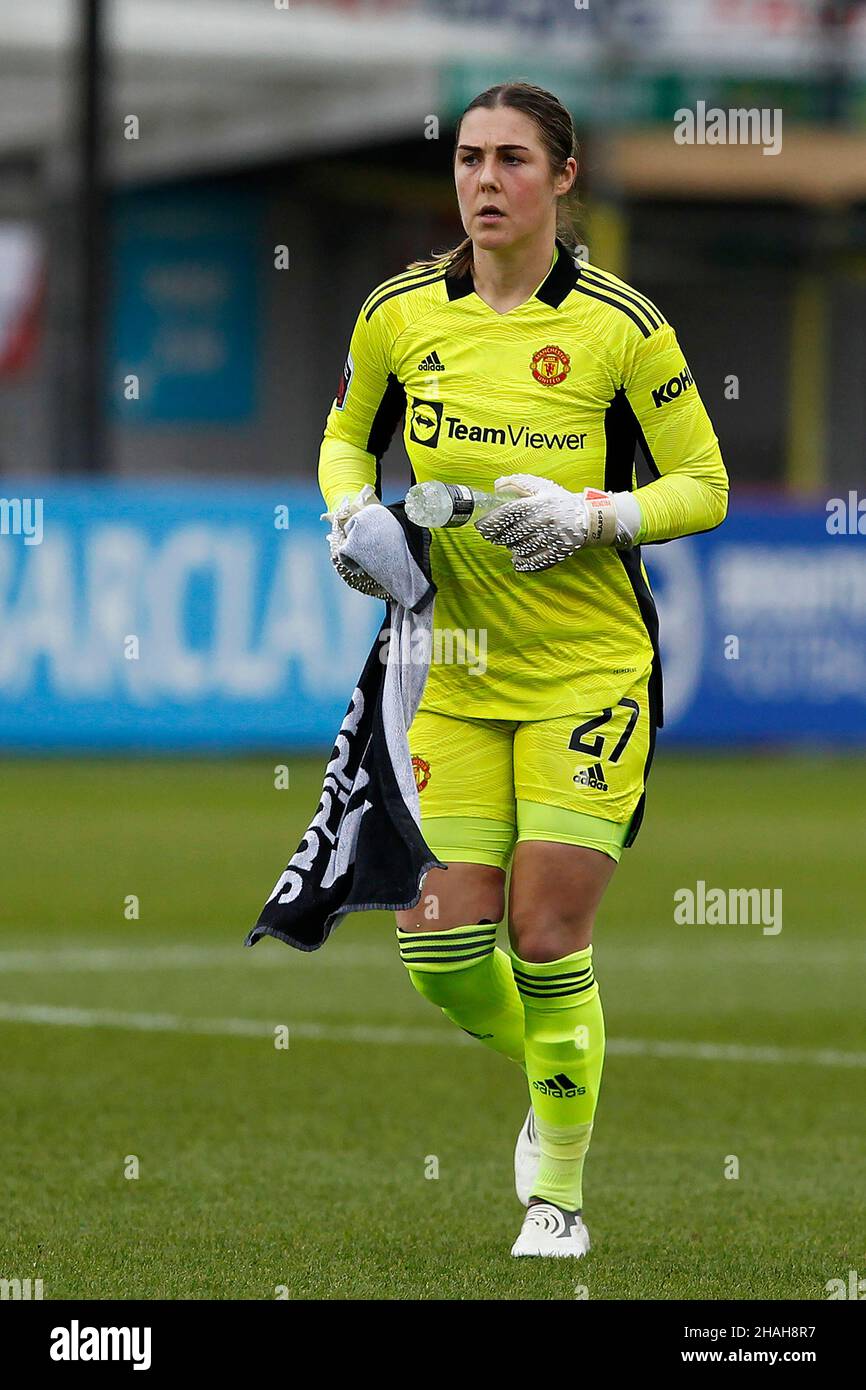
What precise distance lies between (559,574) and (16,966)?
500 centimetres

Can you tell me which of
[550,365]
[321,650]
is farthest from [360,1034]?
[321,650]

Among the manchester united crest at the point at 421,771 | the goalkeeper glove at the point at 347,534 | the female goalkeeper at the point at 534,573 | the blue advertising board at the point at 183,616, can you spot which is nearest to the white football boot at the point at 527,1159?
the female goalkeeper at the point at 534,573

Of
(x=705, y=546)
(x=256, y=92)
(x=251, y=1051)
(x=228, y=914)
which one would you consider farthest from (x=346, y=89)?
(x=251, y=1051)

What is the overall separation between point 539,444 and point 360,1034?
3772mm

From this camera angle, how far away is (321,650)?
659 inches

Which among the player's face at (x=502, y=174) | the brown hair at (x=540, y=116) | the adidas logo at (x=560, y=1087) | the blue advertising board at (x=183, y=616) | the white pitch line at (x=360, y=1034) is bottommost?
the adidas logo at (x=560, y=1087)

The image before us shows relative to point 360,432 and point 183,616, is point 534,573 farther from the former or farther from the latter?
point 183,616

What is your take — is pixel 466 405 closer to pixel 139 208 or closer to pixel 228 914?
pixel 228 914

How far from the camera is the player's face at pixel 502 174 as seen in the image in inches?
212

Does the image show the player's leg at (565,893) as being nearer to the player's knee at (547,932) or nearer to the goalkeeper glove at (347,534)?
the player's knee at (547,932)

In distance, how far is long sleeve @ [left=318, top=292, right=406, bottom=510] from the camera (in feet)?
18.6

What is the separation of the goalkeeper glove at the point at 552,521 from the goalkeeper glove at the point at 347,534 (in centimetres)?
30

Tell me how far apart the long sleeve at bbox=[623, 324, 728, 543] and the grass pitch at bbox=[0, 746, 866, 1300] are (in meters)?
1.64

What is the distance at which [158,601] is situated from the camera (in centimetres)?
1623
